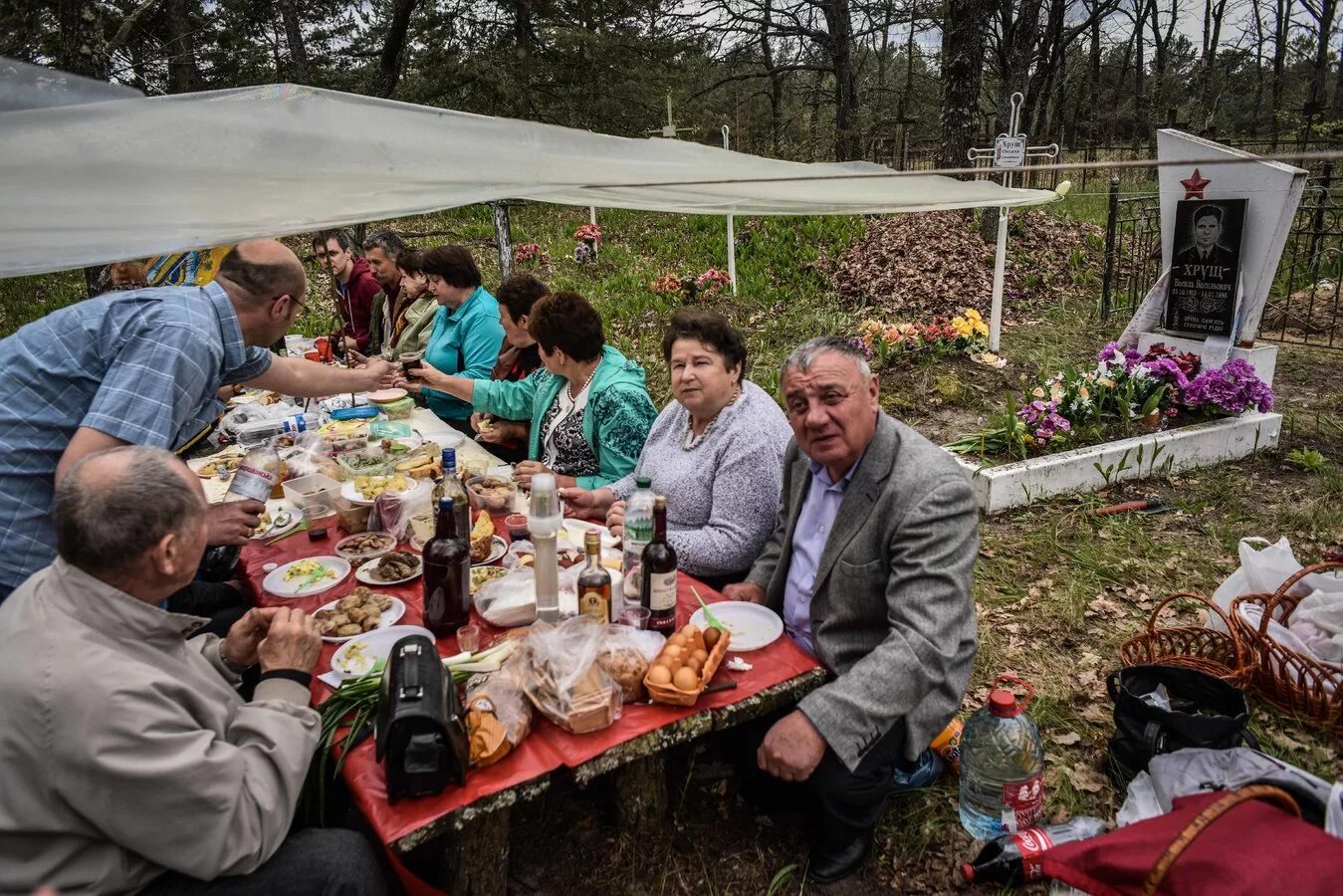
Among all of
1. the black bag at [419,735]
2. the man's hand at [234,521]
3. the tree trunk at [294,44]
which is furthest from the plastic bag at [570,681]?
the tree trunk at [294,44]

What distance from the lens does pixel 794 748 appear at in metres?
2.30

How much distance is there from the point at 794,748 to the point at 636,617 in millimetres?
617

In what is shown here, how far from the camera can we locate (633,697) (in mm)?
2234

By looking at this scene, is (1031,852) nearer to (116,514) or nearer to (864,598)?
(864,598)

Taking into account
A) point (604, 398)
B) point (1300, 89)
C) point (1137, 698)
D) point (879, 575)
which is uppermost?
point (1300, 89)

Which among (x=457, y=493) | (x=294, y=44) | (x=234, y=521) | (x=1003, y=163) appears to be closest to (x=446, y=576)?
(x=457, y=493)

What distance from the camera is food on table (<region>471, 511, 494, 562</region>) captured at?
305 cm

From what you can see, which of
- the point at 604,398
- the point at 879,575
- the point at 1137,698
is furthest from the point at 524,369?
the point at 1137,698

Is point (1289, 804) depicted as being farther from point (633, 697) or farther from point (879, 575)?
point (633, 697)

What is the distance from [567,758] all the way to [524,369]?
11.2ft

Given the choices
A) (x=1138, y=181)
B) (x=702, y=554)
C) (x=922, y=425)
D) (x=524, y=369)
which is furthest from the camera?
(x=1138, y=181)

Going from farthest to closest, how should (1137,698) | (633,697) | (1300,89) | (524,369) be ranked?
(1300,89), (524,369), (1137,698), (633,697)

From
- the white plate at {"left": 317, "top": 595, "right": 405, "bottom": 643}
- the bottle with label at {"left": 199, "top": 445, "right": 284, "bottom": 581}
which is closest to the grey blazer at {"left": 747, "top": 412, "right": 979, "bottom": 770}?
the white plate at {"left": 317, "top": 595, "right": 405, "bottom": 643}

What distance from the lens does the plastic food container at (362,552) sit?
10.2ft
